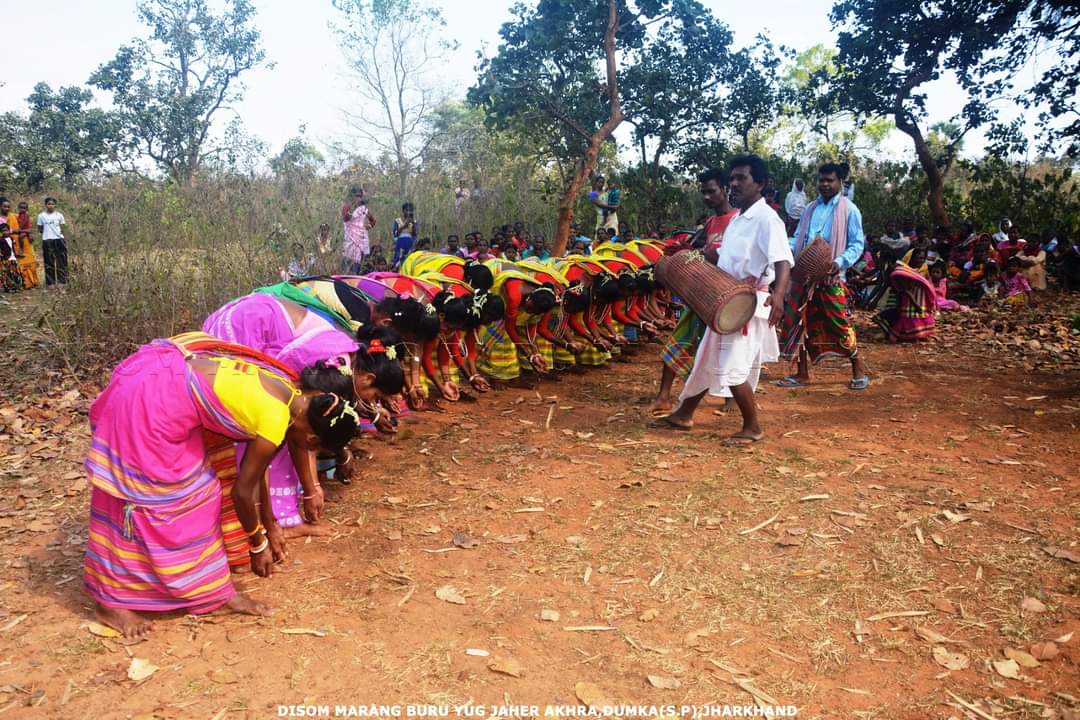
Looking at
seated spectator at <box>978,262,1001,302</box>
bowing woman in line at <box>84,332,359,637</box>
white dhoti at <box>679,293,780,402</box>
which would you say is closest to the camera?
bowing woman in line at <box>84,332,359,637</box>

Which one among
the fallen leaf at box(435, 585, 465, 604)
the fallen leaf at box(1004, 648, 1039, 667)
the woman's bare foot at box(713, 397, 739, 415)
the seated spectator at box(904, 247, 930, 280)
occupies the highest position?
the seated spectator at box(904, 247, 930, 280)

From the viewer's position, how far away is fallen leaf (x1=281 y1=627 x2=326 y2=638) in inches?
112

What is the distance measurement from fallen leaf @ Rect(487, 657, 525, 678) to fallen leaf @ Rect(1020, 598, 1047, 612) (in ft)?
6.27

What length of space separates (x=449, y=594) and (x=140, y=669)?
1.11 m

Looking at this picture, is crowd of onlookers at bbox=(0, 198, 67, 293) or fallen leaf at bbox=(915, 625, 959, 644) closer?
fallen leaf at bbox=(915, 625, 959, 644)

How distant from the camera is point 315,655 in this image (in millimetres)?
2725

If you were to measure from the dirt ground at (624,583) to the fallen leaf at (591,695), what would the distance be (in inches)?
1.0

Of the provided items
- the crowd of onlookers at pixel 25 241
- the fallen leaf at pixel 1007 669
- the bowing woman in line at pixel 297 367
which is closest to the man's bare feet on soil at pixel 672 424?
the bowing woman in line at pixel 297 367

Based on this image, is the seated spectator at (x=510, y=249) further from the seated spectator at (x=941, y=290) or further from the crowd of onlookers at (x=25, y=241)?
the crowd of onlookers at (x=25, y=241)

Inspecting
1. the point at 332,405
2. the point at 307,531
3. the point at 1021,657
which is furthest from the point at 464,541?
the point at 1021,657

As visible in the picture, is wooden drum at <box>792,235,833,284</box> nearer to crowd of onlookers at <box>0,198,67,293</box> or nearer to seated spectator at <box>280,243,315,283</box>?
seated spectator at <box>280,243,315,283</box>

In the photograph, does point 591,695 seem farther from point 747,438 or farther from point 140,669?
point 747,438

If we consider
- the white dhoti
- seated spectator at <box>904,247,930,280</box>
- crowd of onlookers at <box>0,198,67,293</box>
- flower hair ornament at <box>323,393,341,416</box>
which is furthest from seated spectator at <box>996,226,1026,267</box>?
crowd of onlookers at <box>0,198,67,293</box>

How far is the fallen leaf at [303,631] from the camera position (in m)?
2.85
